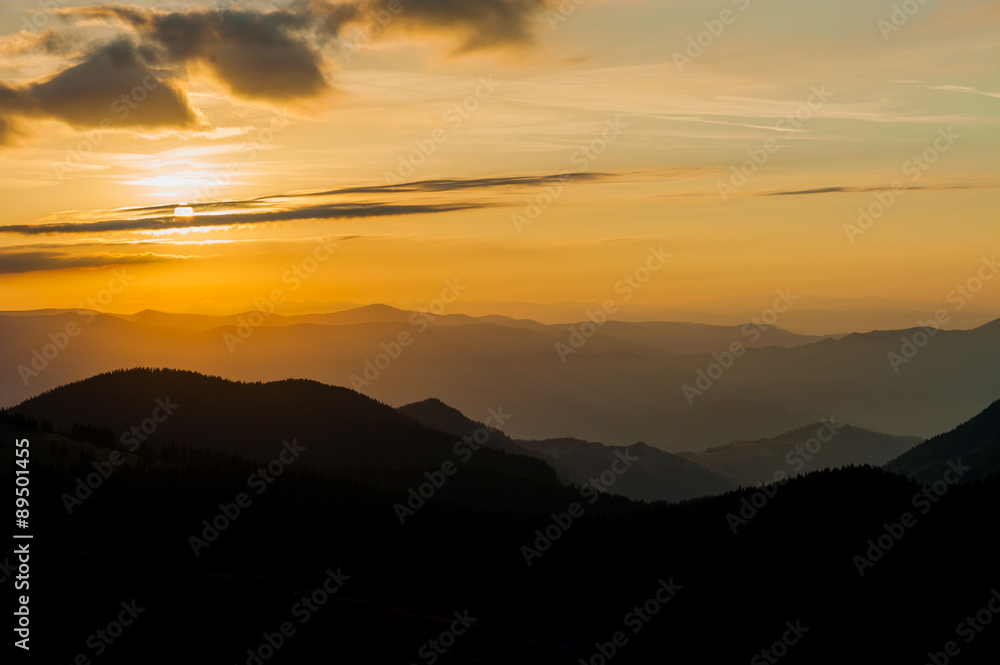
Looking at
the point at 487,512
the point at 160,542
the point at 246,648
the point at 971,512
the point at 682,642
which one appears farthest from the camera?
the point at 487,512

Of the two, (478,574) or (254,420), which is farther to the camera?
(254,420)

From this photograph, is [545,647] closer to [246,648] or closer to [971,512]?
[246,648]

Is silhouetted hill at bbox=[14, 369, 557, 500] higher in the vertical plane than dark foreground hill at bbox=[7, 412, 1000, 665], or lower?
lower

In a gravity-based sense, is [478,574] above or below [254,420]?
above

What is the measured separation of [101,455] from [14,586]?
36.7 metres

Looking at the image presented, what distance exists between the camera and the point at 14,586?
43.7 metres

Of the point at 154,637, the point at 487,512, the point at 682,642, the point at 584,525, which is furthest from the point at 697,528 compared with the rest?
the point at 154,637

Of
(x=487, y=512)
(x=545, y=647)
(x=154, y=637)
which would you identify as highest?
(x=154, y=637)

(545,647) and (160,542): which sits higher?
(545,647)

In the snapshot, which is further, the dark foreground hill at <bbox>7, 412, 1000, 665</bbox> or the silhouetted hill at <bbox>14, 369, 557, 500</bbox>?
the silhouetted hill at <bbox>14, 369, 557, 500</bbox>

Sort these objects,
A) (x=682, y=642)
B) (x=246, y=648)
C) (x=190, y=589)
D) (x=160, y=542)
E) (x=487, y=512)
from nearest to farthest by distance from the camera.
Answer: (x=246, y=648) → (x=190, y=589) → (x=682, y=642) → (x=160, y=542) → (x=487, y=512)

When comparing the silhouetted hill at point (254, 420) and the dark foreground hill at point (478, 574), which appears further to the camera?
A: the silhouetted hill at point (254, 420)

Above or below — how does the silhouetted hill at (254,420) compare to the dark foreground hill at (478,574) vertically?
below

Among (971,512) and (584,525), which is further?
(584,525)
